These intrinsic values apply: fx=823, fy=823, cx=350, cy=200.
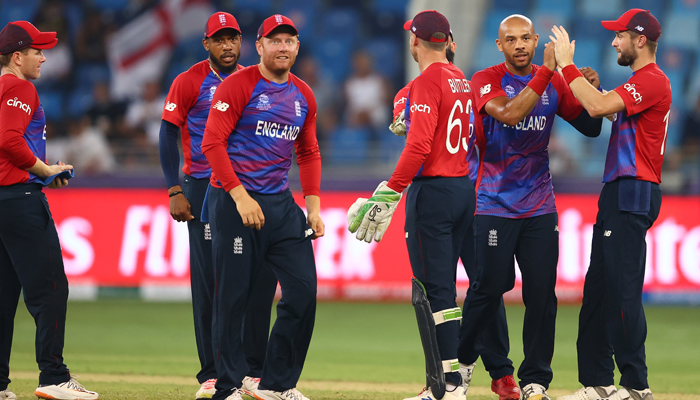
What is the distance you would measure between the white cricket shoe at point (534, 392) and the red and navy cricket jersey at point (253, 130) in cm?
228

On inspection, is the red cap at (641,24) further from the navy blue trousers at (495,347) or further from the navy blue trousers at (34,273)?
the navy blue trousers at (34,273)

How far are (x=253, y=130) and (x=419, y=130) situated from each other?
44.3 inches

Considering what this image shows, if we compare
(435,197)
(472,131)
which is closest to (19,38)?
(435,197)

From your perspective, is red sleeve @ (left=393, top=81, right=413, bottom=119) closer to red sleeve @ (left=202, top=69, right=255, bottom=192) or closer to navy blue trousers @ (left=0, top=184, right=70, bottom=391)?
red sleeve @ (left=202, top=69, right=255, bottom=192)

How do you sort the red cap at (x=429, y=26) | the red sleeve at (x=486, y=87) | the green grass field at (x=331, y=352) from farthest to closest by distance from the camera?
the green grass field at (x=331, y=352)
the red sleeve at (x=486, y=87)
the red cap at (x=429, y=26)

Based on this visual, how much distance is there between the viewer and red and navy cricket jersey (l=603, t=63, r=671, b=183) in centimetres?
571

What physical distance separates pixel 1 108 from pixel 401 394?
370 cm

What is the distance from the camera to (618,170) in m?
5.80

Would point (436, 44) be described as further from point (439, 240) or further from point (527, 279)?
point (527, 279)

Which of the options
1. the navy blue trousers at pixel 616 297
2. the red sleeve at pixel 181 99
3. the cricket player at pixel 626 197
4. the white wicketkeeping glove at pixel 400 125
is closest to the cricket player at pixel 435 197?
the white wicketkeeping glove at pixel 400 125

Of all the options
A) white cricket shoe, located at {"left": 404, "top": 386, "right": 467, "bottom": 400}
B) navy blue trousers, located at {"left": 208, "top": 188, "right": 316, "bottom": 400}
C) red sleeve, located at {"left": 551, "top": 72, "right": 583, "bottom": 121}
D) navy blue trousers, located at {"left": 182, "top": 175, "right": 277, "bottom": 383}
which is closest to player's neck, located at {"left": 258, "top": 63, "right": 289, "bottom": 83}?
navy blue trousers, located at {"left": 208, "top": 188, "right": 316, "bottom": 400}

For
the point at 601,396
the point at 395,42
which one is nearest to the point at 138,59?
A: the point at 395,42

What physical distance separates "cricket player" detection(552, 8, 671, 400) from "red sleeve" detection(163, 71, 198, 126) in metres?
2.80

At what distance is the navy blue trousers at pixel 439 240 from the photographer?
18.4ft
